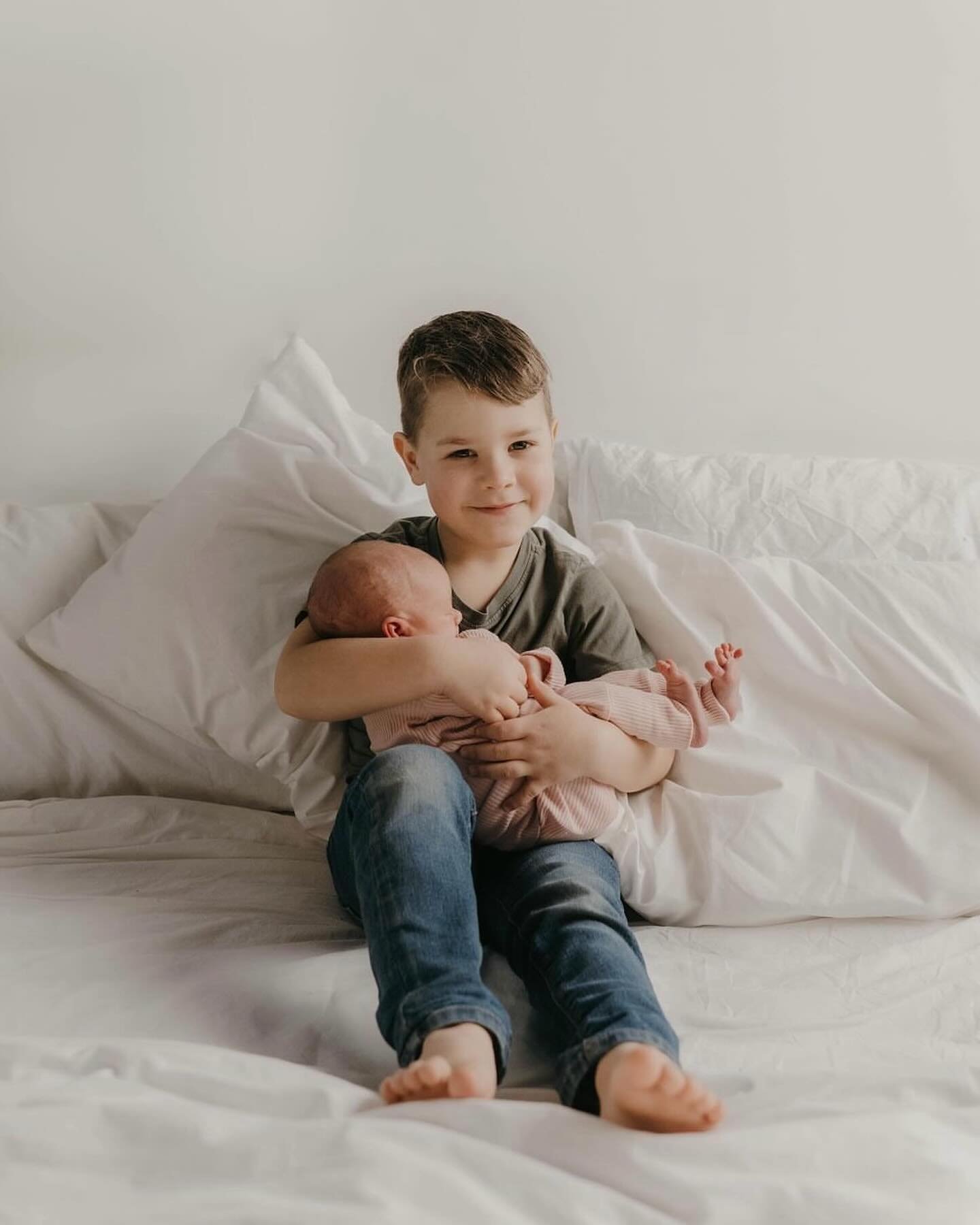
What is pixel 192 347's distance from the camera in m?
1.80

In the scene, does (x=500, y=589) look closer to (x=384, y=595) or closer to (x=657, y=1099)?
(x=384, y=595)

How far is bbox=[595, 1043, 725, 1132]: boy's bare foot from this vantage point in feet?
2.82

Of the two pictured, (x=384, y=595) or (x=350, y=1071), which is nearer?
(x=350, y=1071)

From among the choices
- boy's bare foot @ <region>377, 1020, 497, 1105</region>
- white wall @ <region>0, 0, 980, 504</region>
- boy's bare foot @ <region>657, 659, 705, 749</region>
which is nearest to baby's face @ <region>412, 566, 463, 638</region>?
boy's bare foot @ <region>657, 659, 705, 749</region>

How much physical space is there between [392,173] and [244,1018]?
119cm

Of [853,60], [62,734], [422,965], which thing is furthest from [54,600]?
[853,60]

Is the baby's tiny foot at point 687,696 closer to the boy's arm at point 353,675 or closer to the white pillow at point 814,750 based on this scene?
the white pillow at point 814,750

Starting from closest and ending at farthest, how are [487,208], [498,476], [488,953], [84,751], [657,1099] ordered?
[657,1099] < [488,953] < [498,476] < [84,751] < [487,208]

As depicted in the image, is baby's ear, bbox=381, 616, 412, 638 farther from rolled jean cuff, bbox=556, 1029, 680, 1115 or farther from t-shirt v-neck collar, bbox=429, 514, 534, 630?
rolled jean cuff, bbox=556, 1029, 680, 1115

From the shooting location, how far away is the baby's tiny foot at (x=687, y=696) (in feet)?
4.14

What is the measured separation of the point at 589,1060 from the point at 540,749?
1.15 ft

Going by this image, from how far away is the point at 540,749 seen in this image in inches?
48.1

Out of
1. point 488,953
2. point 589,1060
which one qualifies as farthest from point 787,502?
point 589,1060

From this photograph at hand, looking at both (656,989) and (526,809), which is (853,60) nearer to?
(526,809)
